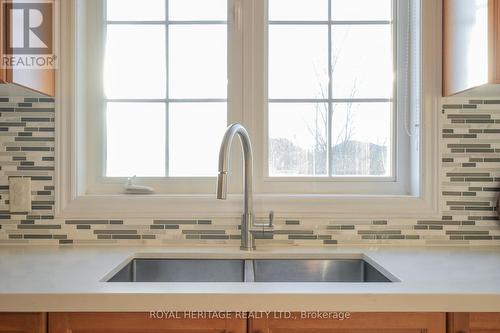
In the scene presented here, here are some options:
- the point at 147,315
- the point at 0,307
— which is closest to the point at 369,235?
the point at 147,315

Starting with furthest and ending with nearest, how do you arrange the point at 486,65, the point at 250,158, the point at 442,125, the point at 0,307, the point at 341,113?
the point at 341,113 → the point at 442,125 → the point at 250,158 → the point at 486,65 → the point at 0,307

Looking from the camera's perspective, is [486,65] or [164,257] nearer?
[486,65]

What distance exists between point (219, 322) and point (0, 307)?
1.56 feet

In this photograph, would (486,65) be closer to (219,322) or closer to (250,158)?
(250,158)

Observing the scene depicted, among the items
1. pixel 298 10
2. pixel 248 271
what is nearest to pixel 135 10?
pixel 298 10

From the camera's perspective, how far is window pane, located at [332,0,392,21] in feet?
5.61

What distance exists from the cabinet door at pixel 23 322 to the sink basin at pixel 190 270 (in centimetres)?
47

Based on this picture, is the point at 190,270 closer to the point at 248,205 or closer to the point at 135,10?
the point at 248,205

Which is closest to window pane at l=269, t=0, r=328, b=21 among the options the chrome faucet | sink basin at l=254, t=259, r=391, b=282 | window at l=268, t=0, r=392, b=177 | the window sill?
window at l=268, t=0, r=392, b=177

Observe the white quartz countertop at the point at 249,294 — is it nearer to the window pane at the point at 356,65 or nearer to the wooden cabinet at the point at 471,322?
the wooden cabinet at the point at 471,322

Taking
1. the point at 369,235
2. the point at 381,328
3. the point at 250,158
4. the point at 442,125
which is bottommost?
the point at 381,328

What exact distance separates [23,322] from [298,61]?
124cm

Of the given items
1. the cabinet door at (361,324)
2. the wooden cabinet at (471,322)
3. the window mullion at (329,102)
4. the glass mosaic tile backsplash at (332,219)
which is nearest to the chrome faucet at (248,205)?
the glass mosaic tile backsplash at (332,219)

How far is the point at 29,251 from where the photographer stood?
57.9 inches
